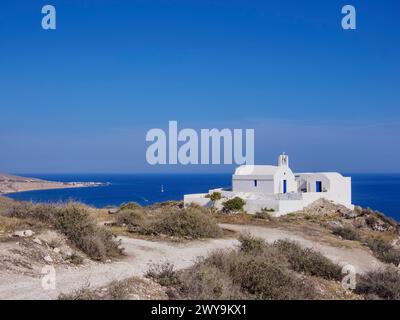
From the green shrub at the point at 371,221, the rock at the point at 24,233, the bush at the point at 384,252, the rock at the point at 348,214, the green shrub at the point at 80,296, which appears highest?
the rock at the point at 24,233

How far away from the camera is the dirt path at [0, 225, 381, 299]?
8664 millimetres

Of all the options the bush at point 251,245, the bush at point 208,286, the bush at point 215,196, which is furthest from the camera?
the bush at point 215,196

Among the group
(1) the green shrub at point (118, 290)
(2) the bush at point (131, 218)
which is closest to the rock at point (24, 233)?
(1) the green shrub at point (118, 290)

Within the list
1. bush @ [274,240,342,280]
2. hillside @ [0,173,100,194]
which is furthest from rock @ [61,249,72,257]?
hillside @ [0,173,100,194]

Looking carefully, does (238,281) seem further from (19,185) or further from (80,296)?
(19,185)

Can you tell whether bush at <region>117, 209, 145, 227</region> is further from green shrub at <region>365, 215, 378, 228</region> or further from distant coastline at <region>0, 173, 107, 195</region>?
distant coastline at <region>0, 173, 107, 195</region>

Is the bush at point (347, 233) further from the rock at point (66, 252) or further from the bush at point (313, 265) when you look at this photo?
the rock at point (66, 252)

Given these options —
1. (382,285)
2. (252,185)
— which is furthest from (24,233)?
(252,185)

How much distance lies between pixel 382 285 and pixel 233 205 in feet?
66.4

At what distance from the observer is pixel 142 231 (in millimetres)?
17141

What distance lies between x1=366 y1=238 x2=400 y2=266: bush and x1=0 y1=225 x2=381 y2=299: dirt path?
19.6 inches

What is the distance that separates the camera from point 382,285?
1096cm

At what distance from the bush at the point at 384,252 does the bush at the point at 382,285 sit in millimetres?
4646

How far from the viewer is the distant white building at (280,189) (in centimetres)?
3200
